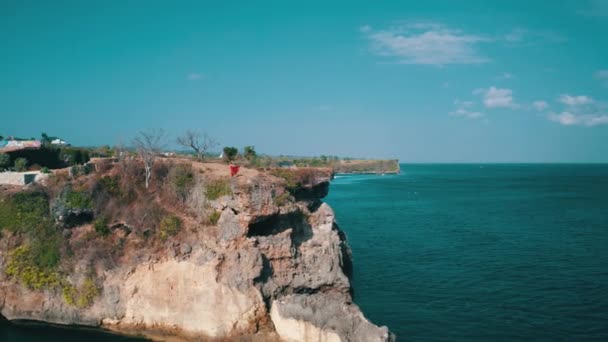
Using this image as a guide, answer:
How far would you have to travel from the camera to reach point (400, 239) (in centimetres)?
5150

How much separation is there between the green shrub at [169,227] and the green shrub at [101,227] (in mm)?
4307

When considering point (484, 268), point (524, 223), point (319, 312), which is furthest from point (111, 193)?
point (524, 223)

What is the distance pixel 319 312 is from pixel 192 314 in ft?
25.9

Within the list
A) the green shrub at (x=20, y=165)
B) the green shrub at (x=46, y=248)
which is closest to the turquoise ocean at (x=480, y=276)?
the green shrub at (x=46, y=248)

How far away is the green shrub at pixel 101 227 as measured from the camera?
99.3 ft

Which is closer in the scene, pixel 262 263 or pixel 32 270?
pixel 262 263

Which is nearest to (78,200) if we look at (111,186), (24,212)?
(111,186)

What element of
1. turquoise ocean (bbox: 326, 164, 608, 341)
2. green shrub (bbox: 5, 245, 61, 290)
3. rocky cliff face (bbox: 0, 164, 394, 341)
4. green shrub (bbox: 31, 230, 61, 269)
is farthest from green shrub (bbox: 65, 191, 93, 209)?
turquoise ocean (bbox: 326, 164, 608, 341)

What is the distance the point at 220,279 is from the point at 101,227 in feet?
35.0

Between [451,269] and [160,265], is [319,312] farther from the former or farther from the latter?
[451,269]

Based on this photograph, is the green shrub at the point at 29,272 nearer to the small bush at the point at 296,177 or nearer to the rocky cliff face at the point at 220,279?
the rocky cliff face at the point at 220,279

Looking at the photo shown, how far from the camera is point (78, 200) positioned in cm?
3097

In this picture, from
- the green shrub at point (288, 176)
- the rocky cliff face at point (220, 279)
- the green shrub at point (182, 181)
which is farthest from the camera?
the green shrub at point (288, 176)

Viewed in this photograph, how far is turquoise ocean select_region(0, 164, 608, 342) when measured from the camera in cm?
2714
